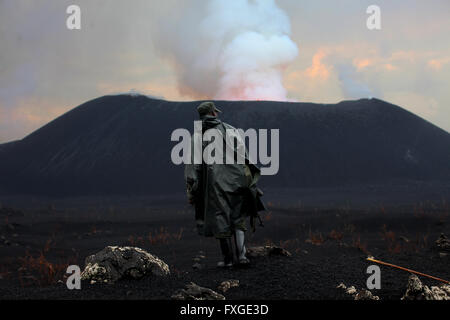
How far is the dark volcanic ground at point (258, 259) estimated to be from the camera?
4.63 meters

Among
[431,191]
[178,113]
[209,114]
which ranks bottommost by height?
[431,191]

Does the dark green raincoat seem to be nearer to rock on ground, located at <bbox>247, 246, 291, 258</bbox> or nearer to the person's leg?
the person's leg

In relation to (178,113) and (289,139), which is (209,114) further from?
(178,113)

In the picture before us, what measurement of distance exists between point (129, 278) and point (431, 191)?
34091 millimetres

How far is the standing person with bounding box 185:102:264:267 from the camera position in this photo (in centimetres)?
550

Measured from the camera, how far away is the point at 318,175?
137ft

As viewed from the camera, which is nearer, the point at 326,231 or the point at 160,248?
the point at 160,248

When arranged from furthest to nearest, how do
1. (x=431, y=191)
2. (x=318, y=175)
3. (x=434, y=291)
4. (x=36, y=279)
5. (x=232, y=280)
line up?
(x=318, y=175)
(x=431, y=191)
(x=36, y=279)
(x=232, y=280)
(x=434, y=291)

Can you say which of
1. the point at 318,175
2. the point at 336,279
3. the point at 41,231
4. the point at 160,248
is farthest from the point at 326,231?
the point at 318,175

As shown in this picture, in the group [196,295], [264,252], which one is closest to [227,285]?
[196,295]

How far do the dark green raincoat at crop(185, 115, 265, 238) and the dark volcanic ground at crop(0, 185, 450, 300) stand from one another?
1.83 ft

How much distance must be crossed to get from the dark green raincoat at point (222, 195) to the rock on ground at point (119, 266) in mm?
714

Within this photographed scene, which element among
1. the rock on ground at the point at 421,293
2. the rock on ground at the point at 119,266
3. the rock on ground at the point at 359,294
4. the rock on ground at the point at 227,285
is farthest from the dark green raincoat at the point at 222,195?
the rock on ground at the point at 421,293

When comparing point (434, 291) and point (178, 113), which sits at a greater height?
point (178, 113)
